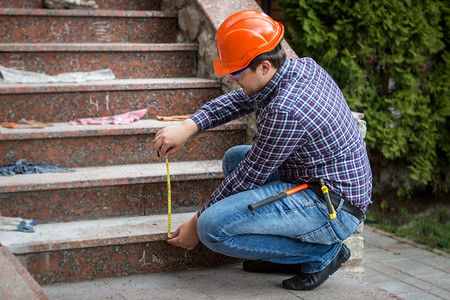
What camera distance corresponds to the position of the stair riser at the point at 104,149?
342 cm

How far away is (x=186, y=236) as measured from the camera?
2.93 meters

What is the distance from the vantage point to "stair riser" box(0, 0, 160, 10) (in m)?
4.66

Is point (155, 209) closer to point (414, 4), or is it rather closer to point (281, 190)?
point (281, 190)

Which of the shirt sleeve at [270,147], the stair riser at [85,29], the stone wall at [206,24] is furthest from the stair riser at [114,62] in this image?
the shirt sleeve at [270,147]

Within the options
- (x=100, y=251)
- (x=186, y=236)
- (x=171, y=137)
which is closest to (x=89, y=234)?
(x=100, y=251)

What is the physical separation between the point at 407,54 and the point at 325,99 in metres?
2.69

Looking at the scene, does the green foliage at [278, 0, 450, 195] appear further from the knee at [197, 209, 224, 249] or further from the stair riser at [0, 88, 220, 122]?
the knee at [197, 209, 224, 249]

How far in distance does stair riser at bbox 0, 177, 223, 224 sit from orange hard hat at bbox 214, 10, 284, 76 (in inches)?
36.3

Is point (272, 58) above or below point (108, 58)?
above

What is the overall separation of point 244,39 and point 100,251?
1.25 metres

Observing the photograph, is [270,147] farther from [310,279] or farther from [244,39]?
[310,279]

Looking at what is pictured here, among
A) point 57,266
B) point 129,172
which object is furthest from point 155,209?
point 57,266

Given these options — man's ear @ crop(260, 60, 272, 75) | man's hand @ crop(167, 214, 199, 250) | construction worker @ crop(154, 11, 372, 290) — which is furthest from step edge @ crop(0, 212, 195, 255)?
man's ear @ crop(260, 60, 272, 75)

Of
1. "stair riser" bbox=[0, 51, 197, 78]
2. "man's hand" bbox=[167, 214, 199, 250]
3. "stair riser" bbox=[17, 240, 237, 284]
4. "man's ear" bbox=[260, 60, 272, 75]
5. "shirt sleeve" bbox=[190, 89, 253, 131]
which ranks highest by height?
"man's ear" bbox=[260, 60, 272, 75]
